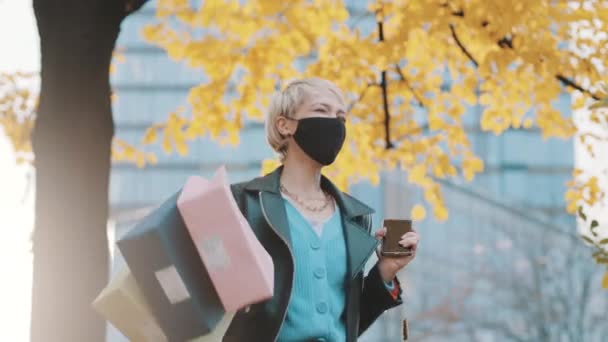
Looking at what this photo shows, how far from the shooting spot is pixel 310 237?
3.20 m

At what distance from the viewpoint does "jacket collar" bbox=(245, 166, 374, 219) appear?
3.26m

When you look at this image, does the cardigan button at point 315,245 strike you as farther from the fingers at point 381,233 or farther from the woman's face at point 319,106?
the woman's face at point 319,106

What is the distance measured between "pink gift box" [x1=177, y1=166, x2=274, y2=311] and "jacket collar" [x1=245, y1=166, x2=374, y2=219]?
624mm

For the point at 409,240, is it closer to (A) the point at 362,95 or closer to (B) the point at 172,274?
(B) the point at 172,274

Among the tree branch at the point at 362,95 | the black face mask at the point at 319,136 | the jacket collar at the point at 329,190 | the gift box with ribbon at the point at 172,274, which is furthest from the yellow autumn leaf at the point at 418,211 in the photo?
the gift box with ribbon at the point at 172,274

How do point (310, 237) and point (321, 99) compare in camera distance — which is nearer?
point (310, 237)

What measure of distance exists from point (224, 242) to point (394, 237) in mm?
856

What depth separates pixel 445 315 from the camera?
2581 centimetres

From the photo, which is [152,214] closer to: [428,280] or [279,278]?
[279,278]

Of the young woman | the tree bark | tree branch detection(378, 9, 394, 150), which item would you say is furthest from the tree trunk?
tree branch detection(378, 9, 394, 150)

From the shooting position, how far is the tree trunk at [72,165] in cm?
489

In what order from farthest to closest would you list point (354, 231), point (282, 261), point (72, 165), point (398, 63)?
point (398, 63) < point (72, 165) < point (354, 231) < point (282, 261)

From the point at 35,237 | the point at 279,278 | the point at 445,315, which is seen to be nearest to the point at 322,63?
the point at 35,237

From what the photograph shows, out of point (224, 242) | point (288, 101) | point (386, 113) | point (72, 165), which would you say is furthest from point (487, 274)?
point (224, 242)
